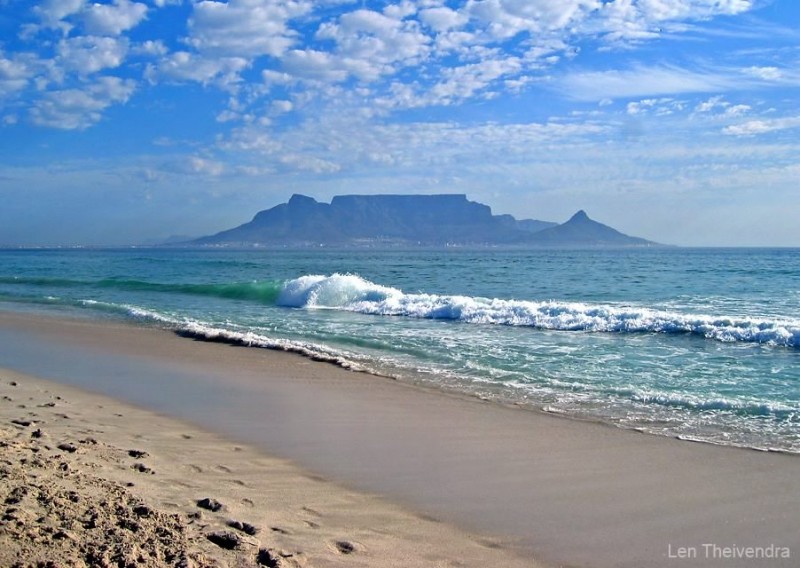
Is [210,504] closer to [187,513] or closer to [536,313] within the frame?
[187,513]

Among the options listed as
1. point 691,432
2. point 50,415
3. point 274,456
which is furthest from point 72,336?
point 691,432

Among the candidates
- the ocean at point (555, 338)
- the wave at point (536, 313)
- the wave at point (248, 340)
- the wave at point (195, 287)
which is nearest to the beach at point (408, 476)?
the ocean at point (555, 338)

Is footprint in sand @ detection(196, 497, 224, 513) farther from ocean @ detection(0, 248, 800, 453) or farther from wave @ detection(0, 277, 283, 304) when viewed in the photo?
wave @ detection(0, 277, 283, 304)

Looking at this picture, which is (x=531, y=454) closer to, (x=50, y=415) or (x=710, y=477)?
(x=710, y=477)

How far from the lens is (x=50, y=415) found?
7457mm

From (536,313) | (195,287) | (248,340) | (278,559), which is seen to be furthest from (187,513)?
(195,287)

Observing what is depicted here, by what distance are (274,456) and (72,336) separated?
38.1 ft

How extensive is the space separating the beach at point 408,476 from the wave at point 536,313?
352 inches

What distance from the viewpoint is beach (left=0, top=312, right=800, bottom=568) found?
13.7 feet

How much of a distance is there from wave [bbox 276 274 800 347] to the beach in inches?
352

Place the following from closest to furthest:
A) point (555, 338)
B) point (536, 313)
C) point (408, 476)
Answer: point (408, 476) < point (555, 338) < point (536, 313)

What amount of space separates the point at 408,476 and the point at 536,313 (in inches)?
546

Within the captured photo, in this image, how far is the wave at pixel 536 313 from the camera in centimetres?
1484

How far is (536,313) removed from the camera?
62.0 ft
